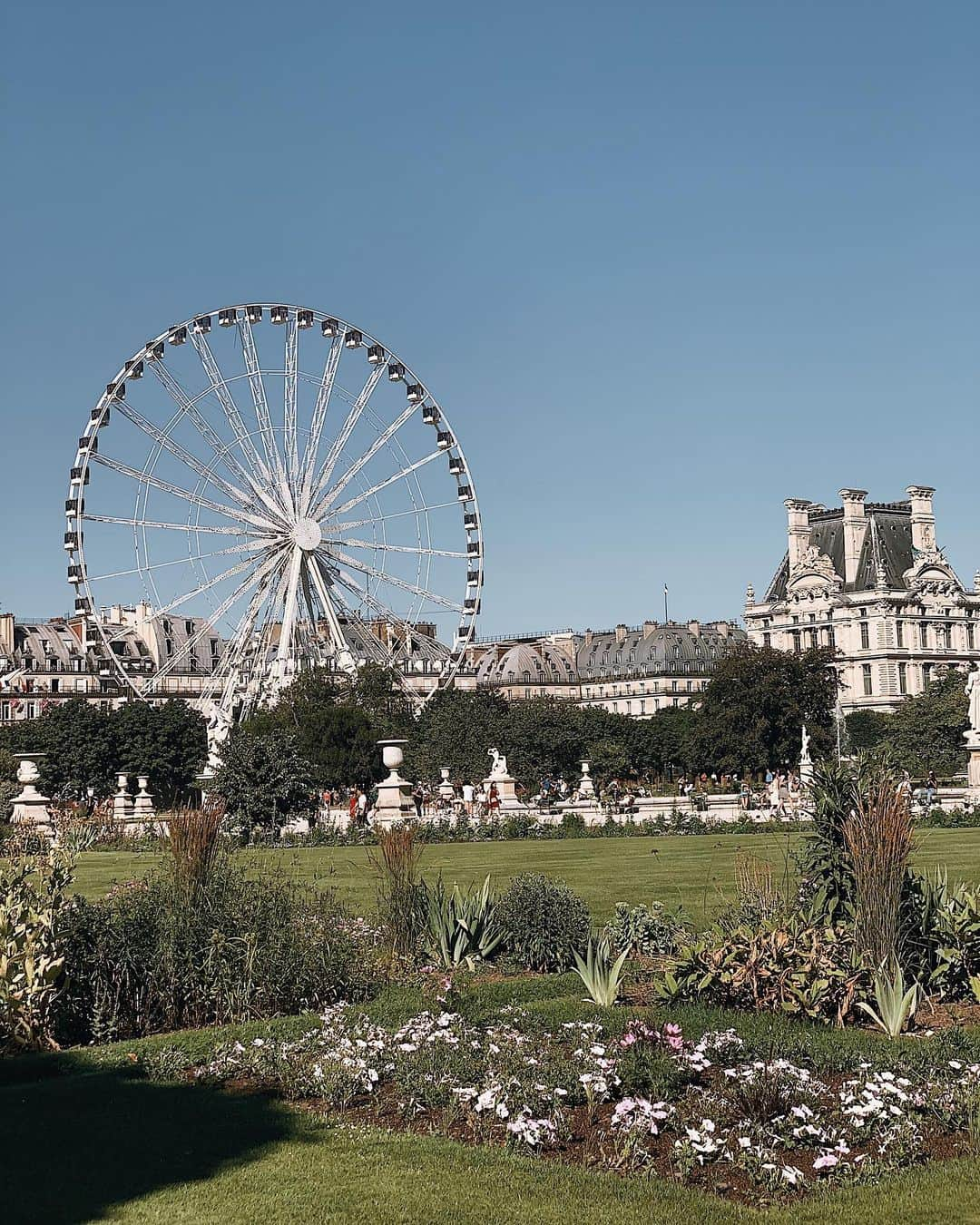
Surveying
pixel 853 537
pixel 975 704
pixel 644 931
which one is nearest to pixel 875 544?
pixel 853 537

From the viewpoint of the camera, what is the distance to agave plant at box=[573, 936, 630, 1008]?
1316cm

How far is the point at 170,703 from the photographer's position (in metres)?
97.9

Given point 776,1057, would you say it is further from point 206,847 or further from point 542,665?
point 542,665

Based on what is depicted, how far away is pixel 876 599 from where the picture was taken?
132 meters

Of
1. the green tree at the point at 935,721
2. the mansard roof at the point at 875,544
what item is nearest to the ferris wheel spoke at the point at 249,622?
the green tree at the point at 935,721

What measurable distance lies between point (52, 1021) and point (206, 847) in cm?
217

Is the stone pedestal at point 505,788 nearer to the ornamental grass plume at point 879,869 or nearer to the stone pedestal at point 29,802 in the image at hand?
the stone pedestal at point 29,802

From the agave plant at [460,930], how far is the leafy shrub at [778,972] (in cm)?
293

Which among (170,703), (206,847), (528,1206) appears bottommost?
(528,1206)

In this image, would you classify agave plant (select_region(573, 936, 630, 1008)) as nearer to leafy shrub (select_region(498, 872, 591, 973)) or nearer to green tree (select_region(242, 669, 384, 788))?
leafy shrub (select_region(498, 872, 591, 973))

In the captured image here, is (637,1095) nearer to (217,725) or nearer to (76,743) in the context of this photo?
(217,725)

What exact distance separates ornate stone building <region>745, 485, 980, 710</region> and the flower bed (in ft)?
401

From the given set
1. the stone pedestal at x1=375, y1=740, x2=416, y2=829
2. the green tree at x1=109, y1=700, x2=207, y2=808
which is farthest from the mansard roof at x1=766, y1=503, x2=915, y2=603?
the stone pedestal at x1=375, y1=740, x2=416, y2=829

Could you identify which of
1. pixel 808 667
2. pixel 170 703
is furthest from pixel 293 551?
pixel 170 703
